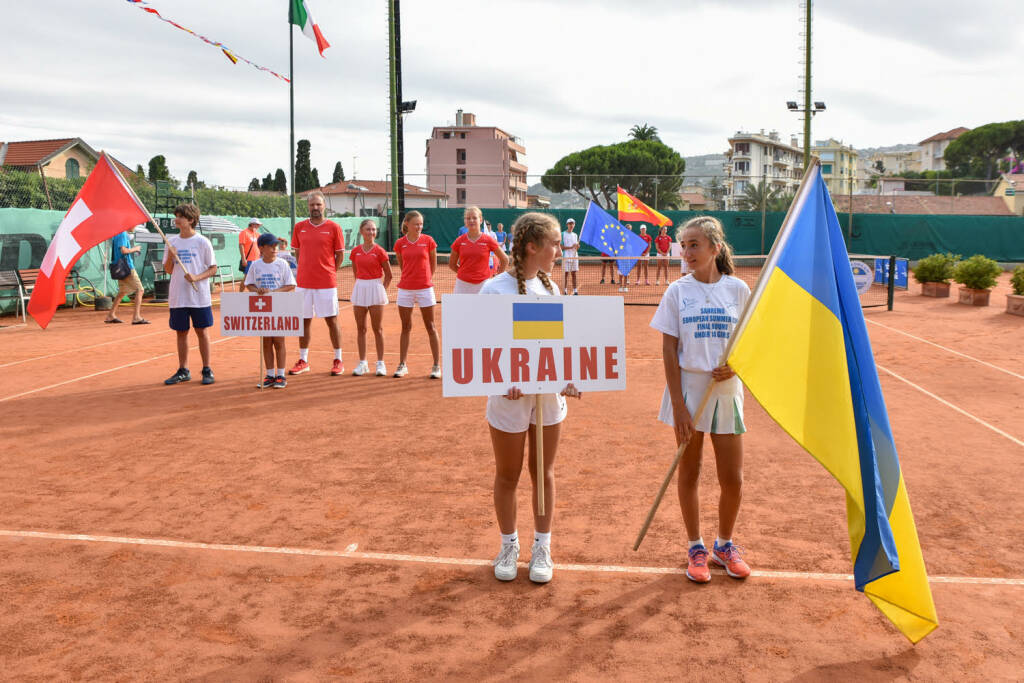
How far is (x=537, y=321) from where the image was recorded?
3.80 metres

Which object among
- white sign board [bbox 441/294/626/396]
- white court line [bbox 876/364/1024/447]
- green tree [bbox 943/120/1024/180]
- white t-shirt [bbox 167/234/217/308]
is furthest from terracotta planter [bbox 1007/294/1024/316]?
green tree [bbox 943/120/1024/180]

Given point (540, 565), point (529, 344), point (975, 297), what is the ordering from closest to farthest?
1. point (529, 344)
2. point (540, 565)
3. point (975, 297)

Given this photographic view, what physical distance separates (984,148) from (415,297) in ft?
315

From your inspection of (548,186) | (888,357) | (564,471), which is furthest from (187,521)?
(548,186)

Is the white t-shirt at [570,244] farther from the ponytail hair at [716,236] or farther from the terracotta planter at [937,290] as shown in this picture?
the ponytail hair at [716,236]

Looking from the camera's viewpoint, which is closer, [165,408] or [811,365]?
[811,365]

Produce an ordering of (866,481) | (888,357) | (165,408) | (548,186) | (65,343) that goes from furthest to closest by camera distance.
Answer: (548,186), (65,343), (888,357), (165,408), (866,481)

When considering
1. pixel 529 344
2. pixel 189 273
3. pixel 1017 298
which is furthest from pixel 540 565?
pixel 1017 298

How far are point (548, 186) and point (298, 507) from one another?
55.7m

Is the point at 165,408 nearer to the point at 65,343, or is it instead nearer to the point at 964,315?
the point at 65,343

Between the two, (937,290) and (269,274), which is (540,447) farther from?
(937,290)

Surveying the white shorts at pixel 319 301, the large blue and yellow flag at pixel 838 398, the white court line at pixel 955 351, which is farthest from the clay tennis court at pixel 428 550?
the white court line at pixel 955 351

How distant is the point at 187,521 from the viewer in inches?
192

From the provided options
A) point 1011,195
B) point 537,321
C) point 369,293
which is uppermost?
point 1011,195
